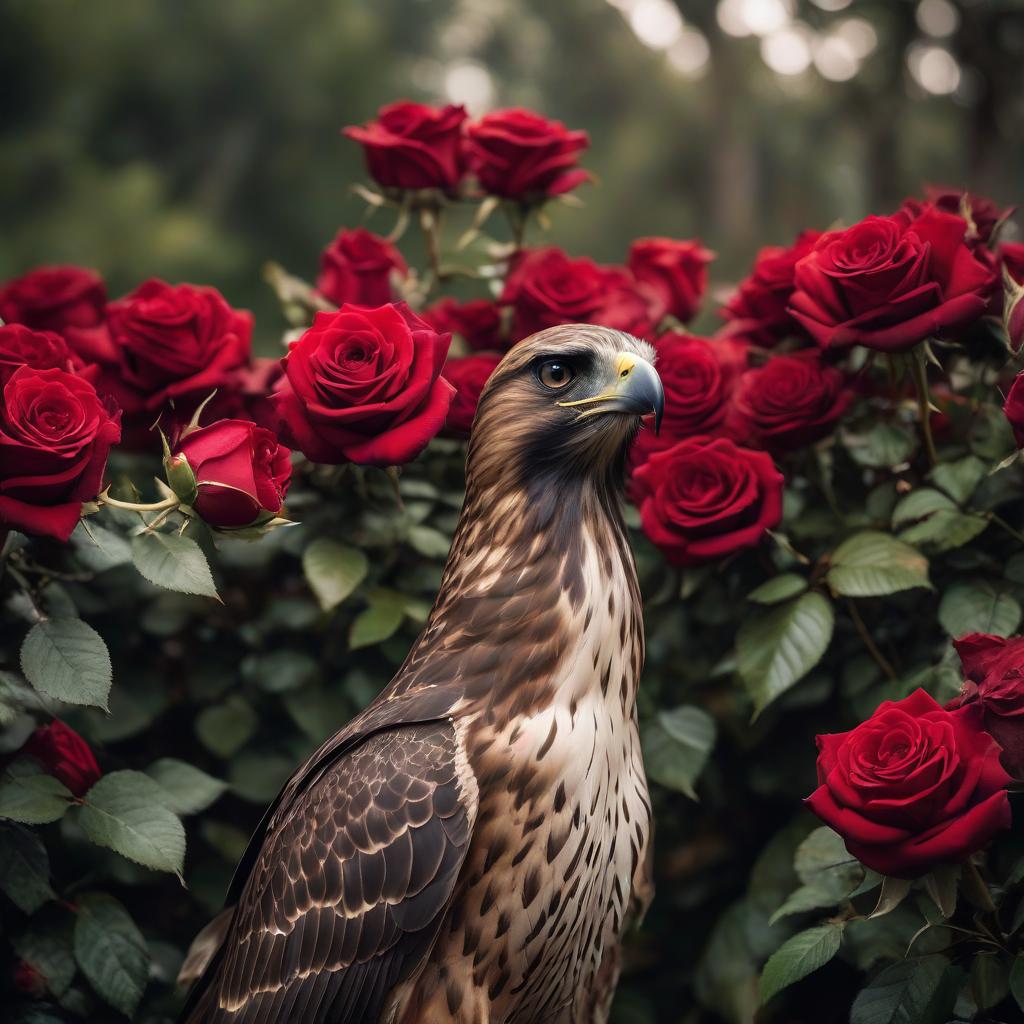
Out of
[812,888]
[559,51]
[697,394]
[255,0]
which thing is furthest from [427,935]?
[559,51]

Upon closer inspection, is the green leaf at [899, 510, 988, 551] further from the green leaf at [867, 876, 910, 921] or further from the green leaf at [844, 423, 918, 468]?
the green leaf at [867, 876, 910, 921]

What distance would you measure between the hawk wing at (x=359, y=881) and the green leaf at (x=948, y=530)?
2.82ft

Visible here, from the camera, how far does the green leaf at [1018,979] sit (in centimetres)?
160

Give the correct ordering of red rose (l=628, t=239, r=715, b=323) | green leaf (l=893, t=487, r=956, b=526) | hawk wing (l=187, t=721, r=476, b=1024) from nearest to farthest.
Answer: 1. hawk wing (l=187, t=721, r=476, b=1024)
2. green leaf (l=893, t=487, r=956, b=526)
3. red rose (l=628, t=239, r=715, b=323)

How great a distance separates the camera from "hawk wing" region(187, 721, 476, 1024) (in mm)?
1560

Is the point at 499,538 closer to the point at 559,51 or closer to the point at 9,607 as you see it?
the point at 9,607

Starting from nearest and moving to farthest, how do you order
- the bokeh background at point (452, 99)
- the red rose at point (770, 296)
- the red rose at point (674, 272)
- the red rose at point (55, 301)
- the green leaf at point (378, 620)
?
the green leaf at point (378, 620) → the red rose at point (770, 296) → the red rose at point (55, 301) → the red rose at point (674, 272) → the bokeh background at point (452, 99)

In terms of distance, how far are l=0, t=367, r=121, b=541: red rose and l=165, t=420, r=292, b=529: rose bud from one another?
113 mm

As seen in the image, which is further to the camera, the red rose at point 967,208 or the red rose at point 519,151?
the red rose at point 519,151

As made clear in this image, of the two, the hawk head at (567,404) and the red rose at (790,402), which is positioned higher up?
the hawk head at (567,404)

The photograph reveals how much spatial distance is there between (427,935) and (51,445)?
83cm

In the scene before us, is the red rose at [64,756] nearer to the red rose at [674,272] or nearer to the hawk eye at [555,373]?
the hawk eye at [555,373]

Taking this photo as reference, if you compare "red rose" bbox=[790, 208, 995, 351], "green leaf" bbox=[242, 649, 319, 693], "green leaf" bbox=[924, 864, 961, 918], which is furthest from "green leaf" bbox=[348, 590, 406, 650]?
"green leaf" bbox=[924, 864, 961, 918]

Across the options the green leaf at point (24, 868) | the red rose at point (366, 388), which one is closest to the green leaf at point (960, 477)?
the red rose at point (366, 388)
